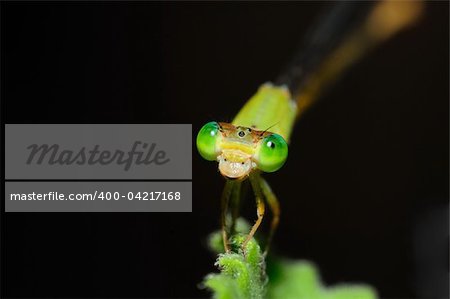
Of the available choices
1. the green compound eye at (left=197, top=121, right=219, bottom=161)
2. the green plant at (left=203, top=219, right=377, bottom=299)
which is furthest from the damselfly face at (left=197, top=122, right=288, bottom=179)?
the green plant at (left=203, top=219, right=377, bottom=299)

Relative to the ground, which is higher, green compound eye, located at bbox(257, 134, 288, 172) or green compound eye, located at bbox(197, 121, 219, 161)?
green compound eye, located at bbox(197, 121, 219, 161)

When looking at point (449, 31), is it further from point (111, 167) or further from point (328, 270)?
point (111, 167)

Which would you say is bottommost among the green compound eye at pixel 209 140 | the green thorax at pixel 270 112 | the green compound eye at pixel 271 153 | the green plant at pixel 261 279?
the green plant at pixel 261 279

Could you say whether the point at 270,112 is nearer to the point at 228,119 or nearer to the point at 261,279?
the point at 228,119

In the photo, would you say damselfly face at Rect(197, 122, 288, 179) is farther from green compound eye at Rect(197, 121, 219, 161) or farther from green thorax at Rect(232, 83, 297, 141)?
green thorax at Rect(232, 83, 297, 141)

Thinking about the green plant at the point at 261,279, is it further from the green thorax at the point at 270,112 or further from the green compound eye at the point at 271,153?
the green thorax at the point at 270,112

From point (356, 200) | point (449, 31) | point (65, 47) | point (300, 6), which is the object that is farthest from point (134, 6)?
point (449, 31)

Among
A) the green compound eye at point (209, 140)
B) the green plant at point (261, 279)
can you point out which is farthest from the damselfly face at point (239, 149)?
the green plant at point (261, 279)
